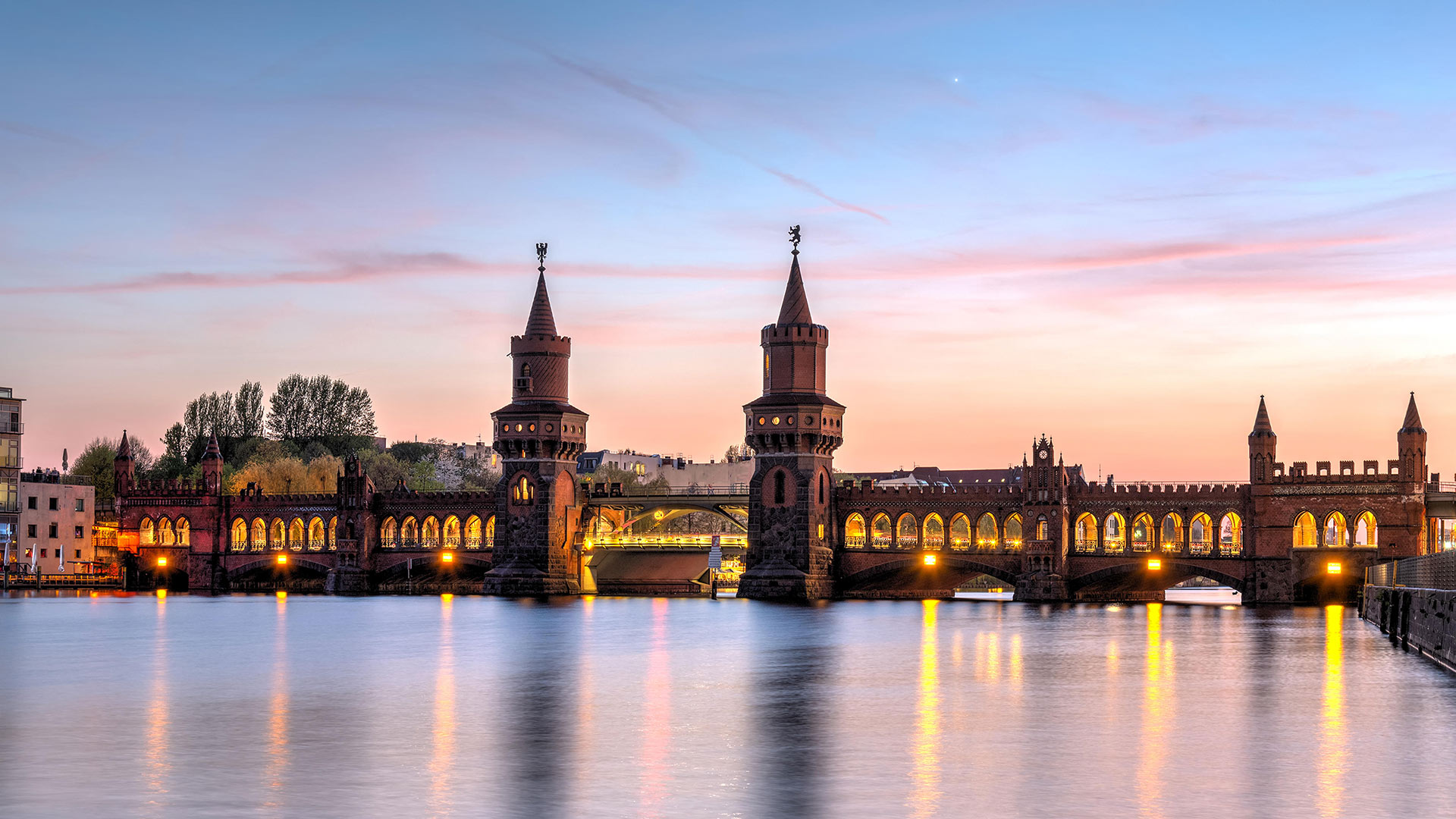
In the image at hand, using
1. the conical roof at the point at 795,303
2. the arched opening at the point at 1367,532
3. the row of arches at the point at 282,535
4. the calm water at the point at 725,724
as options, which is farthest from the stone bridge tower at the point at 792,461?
the row of arches at the point at 282,535

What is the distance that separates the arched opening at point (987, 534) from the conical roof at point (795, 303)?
16566 mm

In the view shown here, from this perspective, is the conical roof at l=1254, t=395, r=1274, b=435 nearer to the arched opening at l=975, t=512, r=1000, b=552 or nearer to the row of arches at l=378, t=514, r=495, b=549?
the arched opening at l=975, t=512, r=1000, b=552

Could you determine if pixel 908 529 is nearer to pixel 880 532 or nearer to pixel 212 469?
pixel 880 532

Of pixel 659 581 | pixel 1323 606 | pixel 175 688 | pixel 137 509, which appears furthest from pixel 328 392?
pixel 175 688

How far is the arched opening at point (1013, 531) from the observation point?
105000 mm

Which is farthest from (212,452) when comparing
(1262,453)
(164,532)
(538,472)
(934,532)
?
(1262,453)

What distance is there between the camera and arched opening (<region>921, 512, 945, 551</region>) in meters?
108

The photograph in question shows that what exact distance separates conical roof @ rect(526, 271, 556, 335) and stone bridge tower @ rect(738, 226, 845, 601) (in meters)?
16.8

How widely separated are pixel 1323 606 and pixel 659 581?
44511 mm

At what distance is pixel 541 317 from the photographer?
116375mm

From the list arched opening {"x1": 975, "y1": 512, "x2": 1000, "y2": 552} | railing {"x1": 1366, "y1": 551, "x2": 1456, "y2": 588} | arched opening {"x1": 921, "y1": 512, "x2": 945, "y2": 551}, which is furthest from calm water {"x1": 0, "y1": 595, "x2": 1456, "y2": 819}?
arched opening {"x1": 921, "y1": 512, "x2": 945, "y2": 551}

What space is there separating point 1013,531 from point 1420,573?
44.5m

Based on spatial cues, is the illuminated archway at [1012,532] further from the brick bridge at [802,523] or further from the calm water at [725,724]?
the calm water at [725,724]

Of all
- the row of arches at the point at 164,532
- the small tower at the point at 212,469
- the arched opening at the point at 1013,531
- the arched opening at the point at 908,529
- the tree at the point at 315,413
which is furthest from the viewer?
the tree at the point at 315,413
